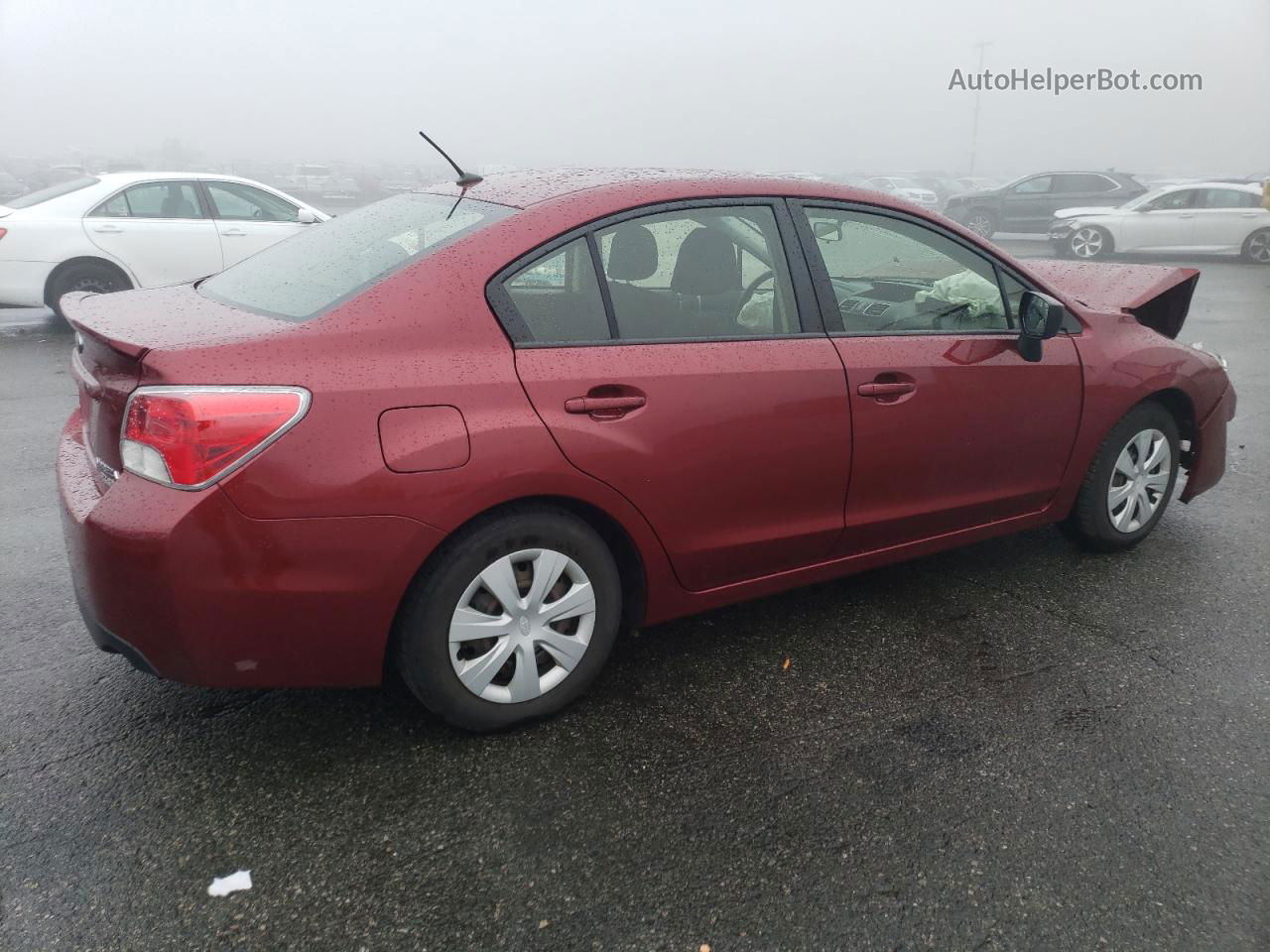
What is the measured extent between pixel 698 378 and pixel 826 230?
0.80m

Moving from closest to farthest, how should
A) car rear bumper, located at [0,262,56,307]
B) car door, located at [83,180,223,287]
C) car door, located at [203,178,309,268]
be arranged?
car rear bumper, located at [0,262,56,307], car door, located at [83,180,223,287], car door, located at [203,178,309,268]

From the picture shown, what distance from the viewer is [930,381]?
349 cm

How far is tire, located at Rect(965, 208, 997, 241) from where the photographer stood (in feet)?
72.4

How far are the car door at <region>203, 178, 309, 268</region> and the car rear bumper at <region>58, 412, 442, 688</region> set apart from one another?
7647mm

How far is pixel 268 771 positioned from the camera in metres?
2.74

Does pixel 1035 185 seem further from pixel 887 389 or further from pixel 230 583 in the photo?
pixel 230 583

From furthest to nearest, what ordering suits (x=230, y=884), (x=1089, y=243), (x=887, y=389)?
(x=1089, y=243) → (x=887, y=389) → (x=230, y=884)

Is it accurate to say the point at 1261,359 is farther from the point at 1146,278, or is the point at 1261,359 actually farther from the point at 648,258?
the point at 648,258

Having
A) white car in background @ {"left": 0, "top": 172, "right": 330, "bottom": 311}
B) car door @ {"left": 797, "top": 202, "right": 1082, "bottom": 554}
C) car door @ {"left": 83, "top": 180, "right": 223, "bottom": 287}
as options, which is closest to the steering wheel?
car door @ {"left": 797, "top": 202, "right": 1082, "bottom": 554}

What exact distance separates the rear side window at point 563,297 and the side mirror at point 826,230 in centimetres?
85

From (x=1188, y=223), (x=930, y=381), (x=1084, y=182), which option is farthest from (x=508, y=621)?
(x=1084, y=182)

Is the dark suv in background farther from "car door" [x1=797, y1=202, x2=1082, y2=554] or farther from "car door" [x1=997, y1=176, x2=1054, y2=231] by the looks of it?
"car door" [x1=797, y1=202, x2=1082, y2=554]

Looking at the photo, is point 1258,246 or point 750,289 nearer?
point 750,289

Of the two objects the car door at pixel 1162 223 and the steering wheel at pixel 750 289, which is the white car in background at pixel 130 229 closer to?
the steering wheel at pixel 750 289
